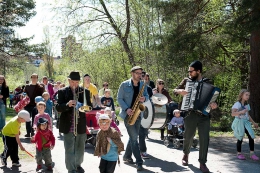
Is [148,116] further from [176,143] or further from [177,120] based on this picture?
[177,120]

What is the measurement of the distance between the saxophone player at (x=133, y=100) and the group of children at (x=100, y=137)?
338 millimetres

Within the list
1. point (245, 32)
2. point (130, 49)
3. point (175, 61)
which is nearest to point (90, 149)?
point (245, 32)

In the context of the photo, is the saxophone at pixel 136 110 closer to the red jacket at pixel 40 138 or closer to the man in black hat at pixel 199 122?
the man in black hat at pixel 199 122

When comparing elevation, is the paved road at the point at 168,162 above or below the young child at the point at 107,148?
Result: below

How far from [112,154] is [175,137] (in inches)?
174

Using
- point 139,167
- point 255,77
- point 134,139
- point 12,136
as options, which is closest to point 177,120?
point 134,139

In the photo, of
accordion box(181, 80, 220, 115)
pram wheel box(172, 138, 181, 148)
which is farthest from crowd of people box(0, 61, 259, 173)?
pram wheel box(172, 138, 181, 148)

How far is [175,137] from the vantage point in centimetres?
1011

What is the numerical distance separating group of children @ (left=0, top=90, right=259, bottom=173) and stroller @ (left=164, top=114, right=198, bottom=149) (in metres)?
0.10

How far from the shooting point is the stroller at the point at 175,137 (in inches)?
390

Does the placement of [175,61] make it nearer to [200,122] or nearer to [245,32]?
[245,32]

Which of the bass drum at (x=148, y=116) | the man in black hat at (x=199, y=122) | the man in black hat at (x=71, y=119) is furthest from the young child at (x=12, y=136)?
the man in black hat at (x=199, y=122)

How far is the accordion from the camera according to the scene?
716 centimetres

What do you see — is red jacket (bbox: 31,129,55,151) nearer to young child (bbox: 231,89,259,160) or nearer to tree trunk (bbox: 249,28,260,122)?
young child (bbox: 231,89,259,160)
